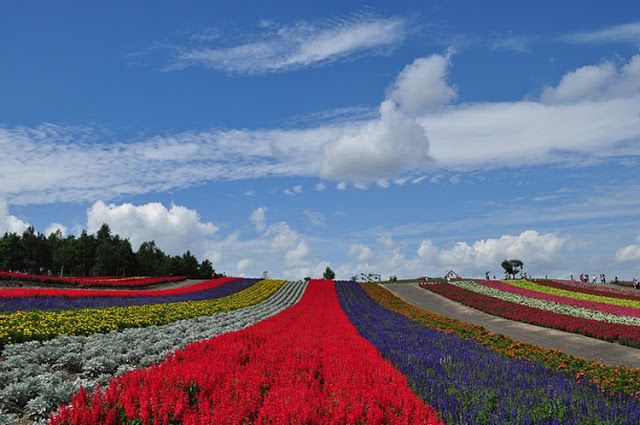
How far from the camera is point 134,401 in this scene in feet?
17.1

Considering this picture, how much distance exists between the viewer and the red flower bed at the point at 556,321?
2030 centimetres

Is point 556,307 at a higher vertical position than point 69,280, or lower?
lower

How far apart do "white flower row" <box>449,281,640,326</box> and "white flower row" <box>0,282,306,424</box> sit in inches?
902

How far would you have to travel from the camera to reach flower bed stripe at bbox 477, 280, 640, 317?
31.3 m

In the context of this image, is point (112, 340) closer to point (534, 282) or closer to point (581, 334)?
point (581, 334)

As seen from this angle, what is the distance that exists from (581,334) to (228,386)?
67.3 feet

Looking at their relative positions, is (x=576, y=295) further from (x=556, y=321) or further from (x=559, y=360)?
(x=559, y=360)

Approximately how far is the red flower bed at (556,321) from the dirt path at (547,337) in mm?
364

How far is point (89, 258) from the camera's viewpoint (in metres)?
75.1

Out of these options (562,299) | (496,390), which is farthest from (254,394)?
(562,299)

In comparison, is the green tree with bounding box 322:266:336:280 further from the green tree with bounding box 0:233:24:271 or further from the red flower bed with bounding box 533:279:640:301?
the green tree with bounding box 0:233:24:271

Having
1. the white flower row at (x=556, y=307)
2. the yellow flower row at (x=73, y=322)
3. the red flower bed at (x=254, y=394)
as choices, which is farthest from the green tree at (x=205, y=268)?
the red flower bed at (x=254, y=394)

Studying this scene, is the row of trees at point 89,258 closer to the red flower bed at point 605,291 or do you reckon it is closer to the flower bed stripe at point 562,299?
the flower bed stripe at point 562,299

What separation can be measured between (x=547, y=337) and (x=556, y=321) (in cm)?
383
